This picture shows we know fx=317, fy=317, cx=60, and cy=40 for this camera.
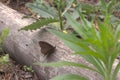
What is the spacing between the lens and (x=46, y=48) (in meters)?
2.57

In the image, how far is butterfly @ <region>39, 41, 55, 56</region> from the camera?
254 centimetres

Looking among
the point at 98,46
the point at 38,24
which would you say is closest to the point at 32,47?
the point at 38,24

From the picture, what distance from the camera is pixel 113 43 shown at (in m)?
2.01

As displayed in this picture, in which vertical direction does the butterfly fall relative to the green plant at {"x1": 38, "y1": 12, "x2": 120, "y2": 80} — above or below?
below

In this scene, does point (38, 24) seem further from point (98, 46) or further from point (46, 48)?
point (98, 46)

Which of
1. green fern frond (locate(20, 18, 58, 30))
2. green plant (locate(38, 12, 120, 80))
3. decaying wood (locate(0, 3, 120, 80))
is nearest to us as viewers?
green plant (locate(38, 12, 120, 80))

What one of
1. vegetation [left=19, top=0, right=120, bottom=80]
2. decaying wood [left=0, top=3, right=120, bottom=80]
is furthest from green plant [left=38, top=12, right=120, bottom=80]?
decaying wood [left=0, top=3, right=120, bottom=80]

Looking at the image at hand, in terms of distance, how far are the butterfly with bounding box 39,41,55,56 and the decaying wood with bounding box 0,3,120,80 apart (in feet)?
0.12

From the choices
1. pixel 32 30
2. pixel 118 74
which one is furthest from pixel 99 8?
pixel 118 74

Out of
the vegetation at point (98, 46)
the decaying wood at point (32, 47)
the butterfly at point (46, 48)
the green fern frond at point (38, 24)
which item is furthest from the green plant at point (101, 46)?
the green fern frond at point (38, 24)

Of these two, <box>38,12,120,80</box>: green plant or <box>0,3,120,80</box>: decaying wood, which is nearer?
<box>38,12,120,80</box>: green plant

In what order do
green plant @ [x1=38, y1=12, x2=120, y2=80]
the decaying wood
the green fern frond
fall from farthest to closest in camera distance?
the green fern frond → the decaying wood → green plant @ [x1=38, y1=12, x2=120, y2=80]

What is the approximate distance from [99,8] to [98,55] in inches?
58.5

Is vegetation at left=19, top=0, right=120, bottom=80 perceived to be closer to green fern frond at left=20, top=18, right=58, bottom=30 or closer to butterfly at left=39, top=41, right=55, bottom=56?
butterfly at left=39, top=41, right=55, bottom=56
